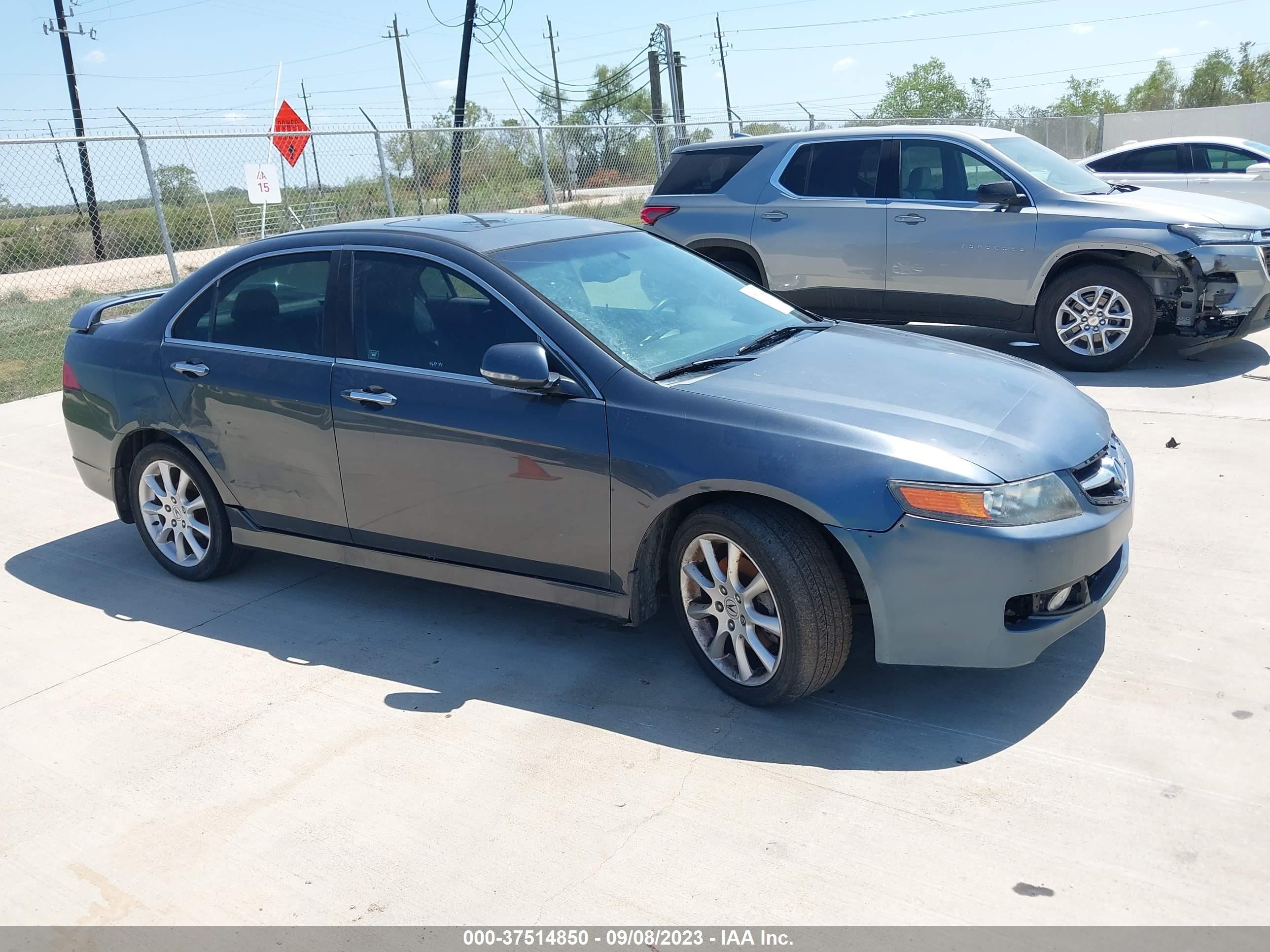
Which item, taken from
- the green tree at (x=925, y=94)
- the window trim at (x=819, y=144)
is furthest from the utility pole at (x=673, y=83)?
the green tree at (x=925, y=94)

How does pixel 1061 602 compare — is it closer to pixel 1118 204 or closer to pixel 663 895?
pixel 663 895

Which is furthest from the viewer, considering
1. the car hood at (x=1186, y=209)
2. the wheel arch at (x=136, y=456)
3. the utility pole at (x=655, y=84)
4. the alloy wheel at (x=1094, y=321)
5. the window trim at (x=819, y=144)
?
the utility pole at (x=655, y=84)

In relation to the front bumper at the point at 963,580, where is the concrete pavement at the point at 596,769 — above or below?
below

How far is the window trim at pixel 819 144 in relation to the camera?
9.05m

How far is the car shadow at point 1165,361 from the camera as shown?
8031mm

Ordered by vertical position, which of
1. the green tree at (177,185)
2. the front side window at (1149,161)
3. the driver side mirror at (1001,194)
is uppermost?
the green tree at (177,185)

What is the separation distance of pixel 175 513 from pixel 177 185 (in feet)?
40.6

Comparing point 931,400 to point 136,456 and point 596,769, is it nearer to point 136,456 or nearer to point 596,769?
point 596,769

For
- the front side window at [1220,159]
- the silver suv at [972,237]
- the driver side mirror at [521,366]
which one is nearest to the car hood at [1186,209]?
the silver suv at [972,237]

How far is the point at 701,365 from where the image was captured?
163 inches

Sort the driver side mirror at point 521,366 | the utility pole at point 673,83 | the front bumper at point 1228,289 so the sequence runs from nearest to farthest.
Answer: the driver side mirror at point 521,366, the front bumper at point 1228,289, the utility pole at point 673,83

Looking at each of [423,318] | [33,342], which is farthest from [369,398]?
[33,342]

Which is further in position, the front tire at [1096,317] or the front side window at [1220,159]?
the front side window at [1220,159]

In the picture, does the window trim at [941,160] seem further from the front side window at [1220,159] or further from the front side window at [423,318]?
the front side window at [1220,159]
